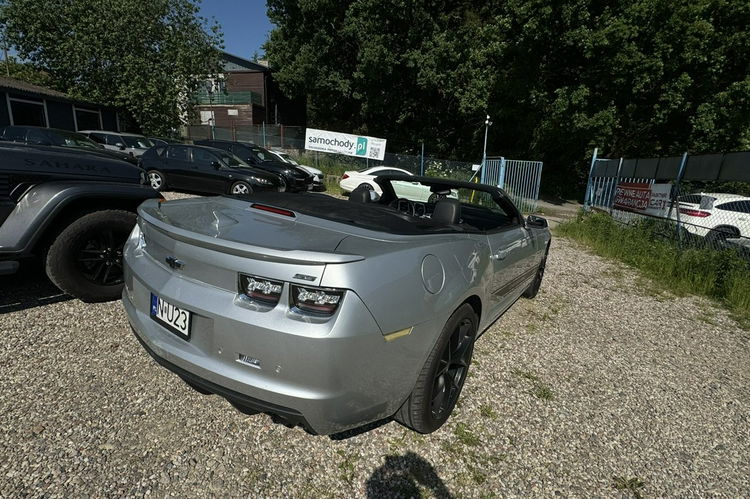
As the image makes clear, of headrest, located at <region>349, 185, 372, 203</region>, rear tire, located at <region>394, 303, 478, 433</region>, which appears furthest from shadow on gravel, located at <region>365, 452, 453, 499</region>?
headrest, located at <region>349, 185, 372, 203</region>

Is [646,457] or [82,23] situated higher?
[82,23]

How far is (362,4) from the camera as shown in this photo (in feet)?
70.0

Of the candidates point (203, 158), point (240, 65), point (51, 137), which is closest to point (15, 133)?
point (51, 137)

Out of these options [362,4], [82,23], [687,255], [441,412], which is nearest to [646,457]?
[441,412]

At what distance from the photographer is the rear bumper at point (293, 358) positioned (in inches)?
59.2

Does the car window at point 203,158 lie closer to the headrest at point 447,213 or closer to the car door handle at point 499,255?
the headrest at point 447,213

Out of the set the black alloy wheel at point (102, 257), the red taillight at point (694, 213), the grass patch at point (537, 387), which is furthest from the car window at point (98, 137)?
the red taillight at point (694, 213)

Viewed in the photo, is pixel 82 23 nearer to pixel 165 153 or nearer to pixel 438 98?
pixel 165 153

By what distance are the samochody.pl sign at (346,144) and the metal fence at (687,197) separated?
8.71 m

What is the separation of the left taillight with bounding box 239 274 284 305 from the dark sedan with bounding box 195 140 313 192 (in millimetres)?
10116

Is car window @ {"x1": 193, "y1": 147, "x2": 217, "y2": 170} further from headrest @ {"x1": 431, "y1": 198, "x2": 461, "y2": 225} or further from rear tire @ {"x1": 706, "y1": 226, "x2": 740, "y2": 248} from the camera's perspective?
rear tire @ {"x1": 706, "y1": 226, "x2": 740, "y2": 248}

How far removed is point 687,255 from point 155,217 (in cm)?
718

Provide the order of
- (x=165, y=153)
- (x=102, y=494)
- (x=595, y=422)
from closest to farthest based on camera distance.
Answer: (x=102, y=494), (x=595, y=422), (x=165, y=153)

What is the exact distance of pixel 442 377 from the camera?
2.20m
